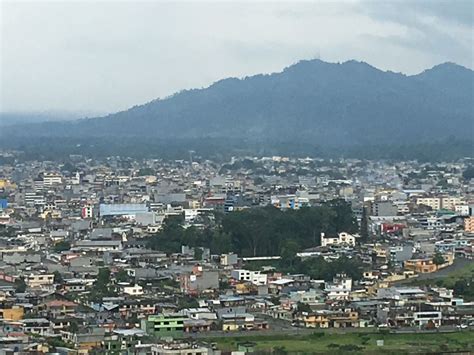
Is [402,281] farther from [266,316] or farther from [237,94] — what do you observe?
[237,94]

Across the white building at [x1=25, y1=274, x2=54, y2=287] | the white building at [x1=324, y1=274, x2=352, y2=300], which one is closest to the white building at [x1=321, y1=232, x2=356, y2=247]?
the white building at [x1=324, y1=274, x2=352, y2=300]

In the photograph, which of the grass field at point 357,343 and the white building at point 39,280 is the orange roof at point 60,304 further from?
the grass field at point 357,343

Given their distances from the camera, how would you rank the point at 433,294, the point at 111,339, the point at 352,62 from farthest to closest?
the point at 352,62
the point at 433,294
the point at 111,339

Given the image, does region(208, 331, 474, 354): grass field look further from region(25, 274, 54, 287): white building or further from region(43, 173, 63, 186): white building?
region(43, 173, 63, 186): white building

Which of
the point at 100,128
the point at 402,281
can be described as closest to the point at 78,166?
the point at 402,281

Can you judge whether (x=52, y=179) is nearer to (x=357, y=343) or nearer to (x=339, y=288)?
(x=339, y=288)

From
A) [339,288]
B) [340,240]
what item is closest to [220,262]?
[340,240]
